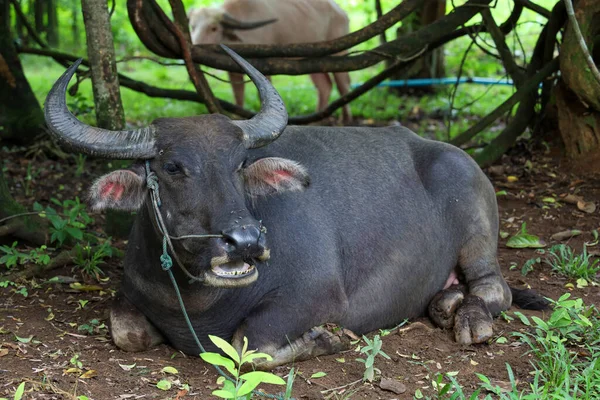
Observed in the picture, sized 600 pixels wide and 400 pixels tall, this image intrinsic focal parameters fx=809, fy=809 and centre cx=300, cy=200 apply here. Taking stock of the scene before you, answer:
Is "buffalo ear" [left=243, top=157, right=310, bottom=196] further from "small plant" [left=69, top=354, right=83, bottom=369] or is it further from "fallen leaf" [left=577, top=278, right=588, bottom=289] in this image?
"fallen leaf" [left=577, top=278, right=588, bottom=289]

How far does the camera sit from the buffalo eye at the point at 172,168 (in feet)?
10.8

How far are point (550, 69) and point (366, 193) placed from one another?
97.1 inches

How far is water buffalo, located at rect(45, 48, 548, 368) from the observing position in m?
3.25

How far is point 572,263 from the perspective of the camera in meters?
4.45

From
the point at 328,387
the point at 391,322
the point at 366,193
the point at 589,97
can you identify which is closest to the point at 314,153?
the point at 366,193

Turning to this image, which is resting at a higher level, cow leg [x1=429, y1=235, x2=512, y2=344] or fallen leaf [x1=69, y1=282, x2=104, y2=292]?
fallen leaf [x1=69, y1=282, x2=104, y2=292]

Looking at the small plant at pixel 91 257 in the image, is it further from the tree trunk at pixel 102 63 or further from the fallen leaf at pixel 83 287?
the tree trunk at pixel 102 63

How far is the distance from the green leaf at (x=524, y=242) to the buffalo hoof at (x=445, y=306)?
87cm

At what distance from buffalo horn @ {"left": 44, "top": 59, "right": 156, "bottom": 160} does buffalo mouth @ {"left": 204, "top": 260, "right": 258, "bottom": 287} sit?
57cm

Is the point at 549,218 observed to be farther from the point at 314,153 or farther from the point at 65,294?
the point at 65,294

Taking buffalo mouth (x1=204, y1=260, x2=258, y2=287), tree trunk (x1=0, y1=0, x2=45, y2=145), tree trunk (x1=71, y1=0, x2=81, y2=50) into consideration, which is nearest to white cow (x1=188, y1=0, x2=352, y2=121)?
Result: tree trunk (x1=0, y1=0, x2=45, y2=145)

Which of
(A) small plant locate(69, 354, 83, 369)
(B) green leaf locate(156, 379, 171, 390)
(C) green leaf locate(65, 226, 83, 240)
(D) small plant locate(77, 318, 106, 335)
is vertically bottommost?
(D) small plant locate(77, 318, 106, 335)

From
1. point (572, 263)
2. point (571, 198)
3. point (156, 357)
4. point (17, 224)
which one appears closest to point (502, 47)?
point (571, 198)

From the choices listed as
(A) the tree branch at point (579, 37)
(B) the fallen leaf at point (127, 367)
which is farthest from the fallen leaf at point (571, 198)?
(B) the fallen leaf at point (127, 367)
